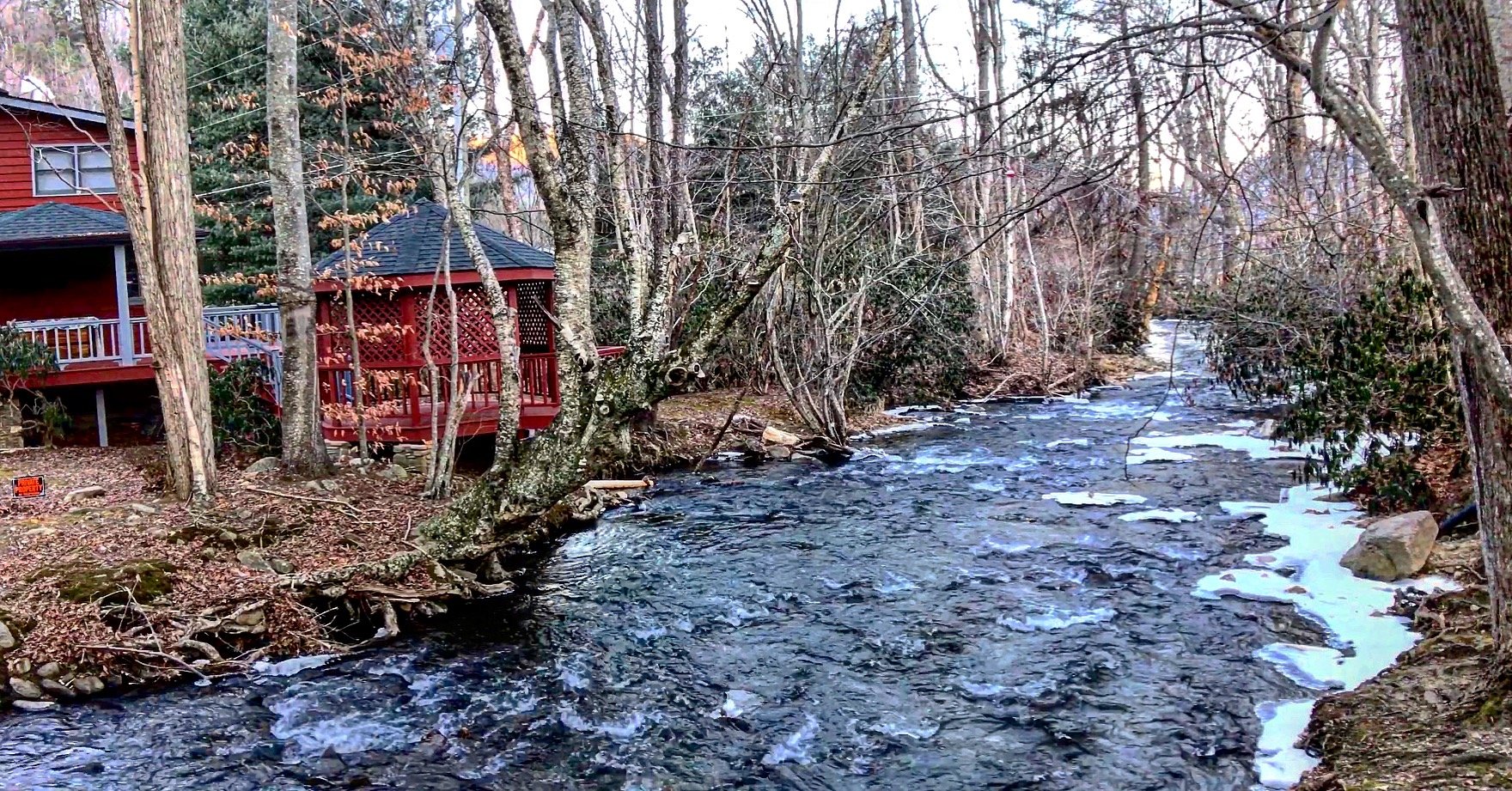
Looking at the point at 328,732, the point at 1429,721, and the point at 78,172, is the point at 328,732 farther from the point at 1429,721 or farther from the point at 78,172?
the point at 78,172

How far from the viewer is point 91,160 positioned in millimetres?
18266

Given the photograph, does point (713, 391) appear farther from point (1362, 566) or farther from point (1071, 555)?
point (1362, 566)

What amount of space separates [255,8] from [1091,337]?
18112 mm

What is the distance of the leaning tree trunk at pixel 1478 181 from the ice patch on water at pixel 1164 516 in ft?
17.2

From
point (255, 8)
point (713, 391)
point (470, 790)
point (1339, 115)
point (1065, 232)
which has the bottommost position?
point (470, 790)

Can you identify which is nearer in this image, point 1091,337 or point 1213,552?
point 1213,552

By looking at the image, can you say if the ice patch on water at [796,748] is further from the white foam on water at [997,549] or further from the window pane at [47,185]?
the window pane at [47,185]

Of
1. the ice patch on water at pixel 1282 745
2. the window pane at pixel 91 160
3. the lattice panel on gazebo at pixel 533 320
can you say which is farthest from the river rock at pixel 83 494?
the window pane at pixel 91 160

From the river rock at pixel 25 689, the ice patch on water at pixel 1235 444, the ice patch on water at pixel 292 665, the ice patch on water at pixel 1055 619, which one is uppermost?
the ice patch on water at pixel 1235 444

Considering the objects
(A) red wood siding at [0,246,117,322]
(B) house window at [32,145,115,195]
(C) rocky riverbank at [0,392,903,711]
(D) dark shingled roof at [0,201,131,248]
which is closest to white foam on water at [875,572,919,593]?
(C) rocky riverbank at [0,392,903,711]

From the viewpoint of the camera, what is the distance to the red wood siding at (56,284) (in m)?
16.8

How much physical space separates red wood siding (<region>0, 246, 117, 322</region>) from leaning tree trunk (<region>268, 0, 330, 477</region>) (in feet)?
28.7

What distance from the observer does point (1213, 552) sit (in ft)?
27.5

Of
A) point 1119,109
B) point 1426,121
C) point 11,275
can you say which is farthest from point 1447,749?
point 11,275
